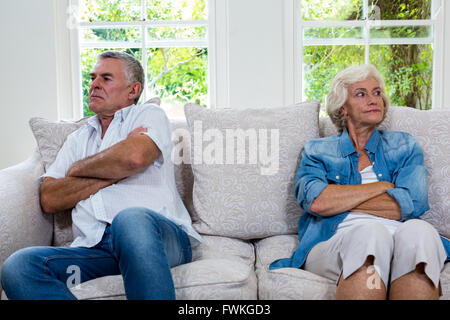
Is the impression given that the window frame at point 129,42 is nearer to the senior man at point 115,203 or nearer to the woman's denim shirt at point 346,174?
the senior man at point 115,203

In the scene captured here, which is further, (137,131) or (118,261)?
(137,131)

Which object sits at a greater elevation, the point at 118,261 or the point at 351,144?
the point at 351,144

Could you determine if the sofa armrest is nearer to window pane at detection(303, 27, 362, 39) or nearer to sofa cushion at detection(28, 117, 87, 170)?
sofa cushion at detection(28, 117, 87, 170)

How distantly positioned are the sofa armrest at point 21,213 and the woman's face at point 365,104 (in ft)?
3.94

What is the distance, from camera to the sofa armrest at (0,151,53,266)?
54.2 inches

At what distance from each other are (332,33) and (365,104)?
→ 45.1 inches

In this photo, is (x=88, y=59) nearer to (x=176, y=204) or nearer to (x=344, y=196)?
(x=176, y=204)

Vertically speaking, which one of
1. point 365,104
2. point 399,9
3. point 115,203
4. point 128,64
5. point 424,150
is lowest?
point 115,203

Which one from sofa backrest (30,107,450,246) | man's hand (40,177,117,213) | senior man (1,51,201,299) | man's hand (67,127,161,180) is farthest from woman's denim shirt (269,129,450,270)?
man's hand (40,177,117,213)

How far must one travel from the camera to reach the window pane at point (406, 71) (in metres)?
2.60

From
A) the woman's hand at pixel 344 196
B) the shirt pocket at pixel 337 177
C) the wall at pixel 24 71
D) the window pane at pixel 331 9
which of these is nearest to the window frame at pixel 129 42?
the wall at pixel 24 71

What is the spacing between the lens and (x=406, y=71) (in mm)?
2617

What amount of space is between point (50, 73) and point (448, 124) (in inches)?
82.1

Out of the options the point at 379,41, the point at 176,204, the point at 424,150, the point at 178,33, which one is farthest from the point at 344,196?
the point at 178,33
